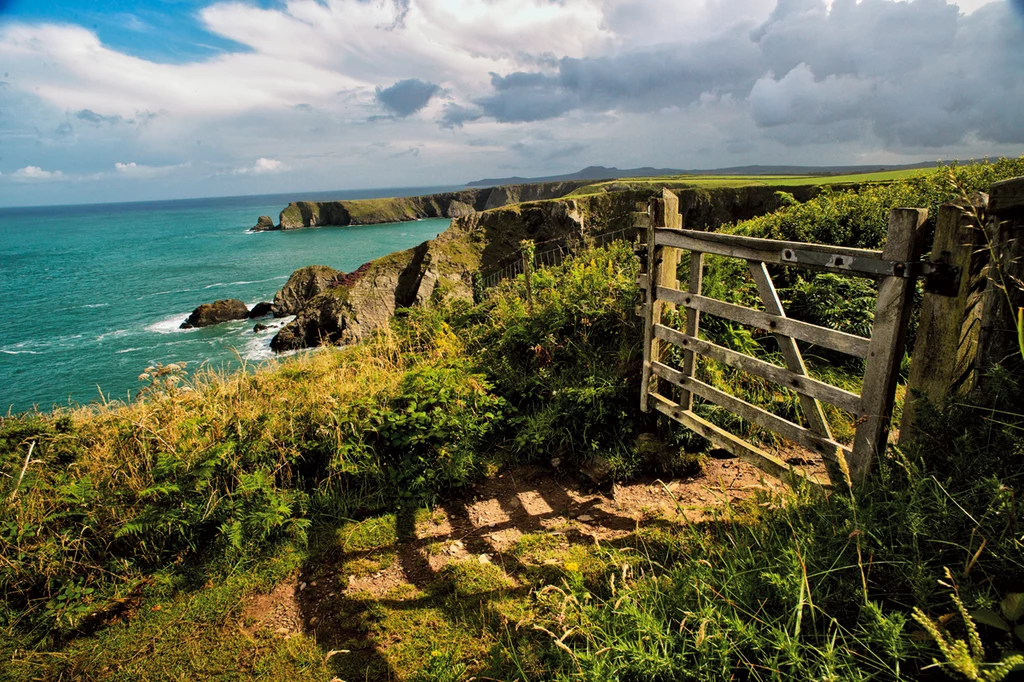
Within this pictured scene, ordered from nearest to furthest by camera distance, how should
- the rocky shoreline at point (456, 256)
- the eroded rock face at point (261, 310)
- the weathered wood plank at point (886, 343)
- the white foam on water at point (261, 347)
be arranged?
1. the weathered wood plank at point (886, 343)
2. the white foam on water at point (261, 347)
3. the rocky shoreline at point (456, 256)
4. the eroded rock face at point (261, 310)

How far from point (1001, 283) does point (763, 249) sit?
145 centimetres

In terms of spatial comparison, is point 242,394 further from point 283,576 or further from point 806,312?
point 806,312

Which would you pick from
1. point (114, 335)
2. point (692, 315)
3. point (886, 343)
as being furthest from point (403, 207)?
point (886, 343)

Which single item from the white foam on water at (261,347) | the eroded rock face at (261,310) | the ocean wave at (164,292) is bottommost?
the white foam on water at (261,347)

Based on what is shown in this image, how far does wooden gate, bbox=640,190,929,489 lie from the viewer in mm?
3057

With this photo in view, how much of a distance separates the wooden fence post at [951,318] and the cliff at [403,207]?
129764mm

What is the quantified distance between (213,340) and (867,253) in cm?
3882

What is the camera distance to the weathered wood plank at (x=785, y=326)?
11.0 ft

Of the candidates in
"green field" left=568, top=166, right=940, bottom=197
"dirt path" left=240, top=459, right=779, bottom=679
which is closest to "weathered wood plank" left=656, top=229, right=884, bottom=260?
"dirt path" left=240, top=459, right=779, bottom=679

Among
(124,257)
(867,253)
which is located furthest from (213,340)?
(124,257)

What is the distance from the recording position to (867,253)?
125 inches

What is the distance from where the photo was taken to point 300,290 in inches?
1644

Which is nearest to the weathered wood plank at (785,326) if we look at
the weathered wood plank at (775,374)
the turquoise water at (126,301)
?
the weathered wood plank at (775,374)

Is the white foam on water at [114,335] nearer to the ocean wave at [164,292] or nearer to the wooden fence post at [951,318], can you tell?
the ocean wave at [164,292]
